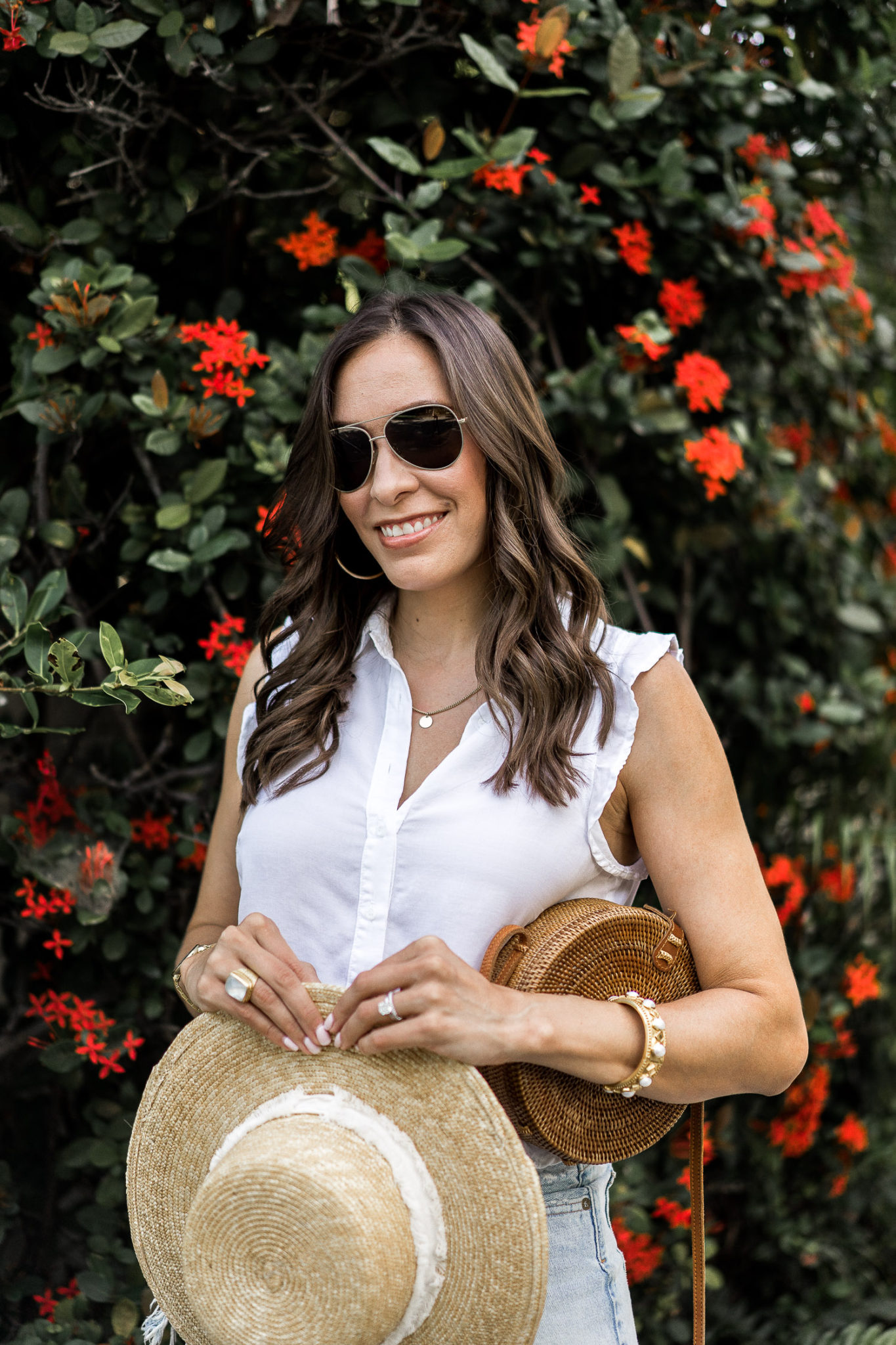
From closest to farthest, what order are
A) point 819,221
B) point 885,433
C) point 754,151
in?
point 754,151, point 819,221, point 885,433

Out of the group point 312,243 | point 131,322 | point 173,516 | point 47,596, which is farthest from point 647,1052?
point 312,243

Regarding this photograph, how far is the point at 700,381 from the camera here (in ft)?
8.55

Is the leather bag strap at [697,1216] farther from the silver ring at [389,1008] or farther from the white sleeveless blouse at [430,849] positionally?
the silver ring at [389,1008]

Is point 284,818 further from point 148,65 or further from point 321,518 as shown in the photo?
point 148,65

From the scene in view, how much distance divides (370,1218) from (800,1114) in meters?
2.21

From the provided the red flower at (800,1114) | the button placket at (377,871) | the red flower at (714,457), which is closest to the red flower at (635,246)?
the red flower at (714,457)

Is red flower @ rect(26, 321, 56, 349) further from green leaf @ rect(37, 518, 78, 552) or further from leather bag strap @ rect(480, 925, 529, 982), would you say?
leather bag strap @ rect(480, 925, 529, 982)

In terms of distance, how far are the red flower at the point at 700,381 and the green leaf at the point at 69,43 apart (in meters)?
1.35

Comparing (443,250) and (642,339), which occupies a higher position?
(443,250)

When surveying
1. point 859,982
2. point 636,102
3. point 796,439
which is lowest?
point 859,982

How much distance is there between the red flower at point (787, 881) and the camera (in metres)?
2.94

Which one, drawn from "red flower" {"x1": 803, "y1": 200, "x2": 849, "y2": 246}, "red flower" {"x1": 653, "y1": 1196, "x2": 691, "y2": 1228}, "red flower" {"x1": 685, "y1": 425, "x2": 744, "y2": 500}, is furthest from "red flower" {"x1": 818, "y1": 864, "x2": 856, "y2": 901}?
"red flower" {"x1": 803, "y1": 200, "x2": 849, "y2": 246}

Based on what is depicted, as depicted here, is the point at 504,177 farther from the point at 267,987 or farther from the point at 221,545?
the point at 267,987

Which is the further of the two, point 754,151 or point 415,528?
point 754,151
